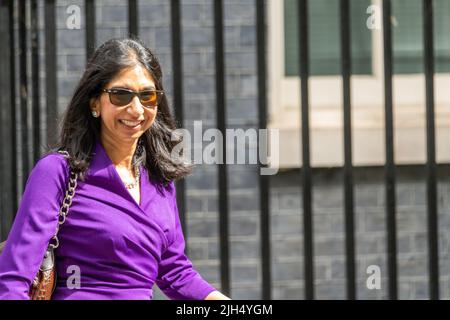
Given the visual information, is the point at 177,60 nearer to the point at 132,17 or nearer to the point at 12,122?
the point at 132,17

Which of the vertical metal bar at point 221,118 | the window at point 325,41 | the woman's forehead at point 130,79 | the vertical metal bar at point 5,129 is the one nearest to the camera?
the woman's forehead at point 130,79

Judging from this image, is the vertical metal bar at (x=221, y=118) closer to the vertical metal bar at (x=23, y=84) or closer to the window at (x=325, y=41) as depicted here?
the vertical metal bar at (x=23, y=84)

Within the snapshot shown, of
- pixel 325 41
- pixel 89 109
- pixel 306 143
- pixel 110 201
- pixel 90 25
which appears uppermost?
pixel 325 41

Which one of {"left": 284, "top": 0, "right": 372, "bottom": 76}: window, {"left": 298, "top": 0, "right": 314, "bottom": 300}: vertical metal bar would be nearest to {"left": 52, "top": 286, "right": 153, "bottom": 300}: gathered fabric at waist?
{"left": 298, "top": 0, "right": 314, "bottom": 300}: vertical metal bar

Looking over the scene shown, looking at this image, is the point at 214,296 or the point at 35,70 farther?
the point at 35,70

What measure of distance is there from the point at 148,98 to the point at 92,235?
429 mm

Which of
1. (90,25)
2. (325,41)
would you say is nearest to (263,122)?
(90,25)

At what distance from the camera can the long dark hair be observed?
115 inches

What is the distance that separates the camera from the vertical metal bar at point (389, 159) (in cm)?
364

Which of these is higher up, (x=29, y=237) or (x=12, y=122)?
(x=12, y=122)

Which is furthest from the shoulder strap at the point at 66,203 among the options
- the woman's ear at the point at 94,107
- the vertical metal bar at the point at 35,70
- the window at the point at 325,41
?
the window at the point at 325,41

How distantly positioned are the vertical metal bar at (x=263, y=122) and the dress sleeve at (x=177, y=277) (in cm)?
57

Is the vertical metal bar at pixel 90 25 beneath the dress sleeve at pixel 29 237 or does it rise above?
above

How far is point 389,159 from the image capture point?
11.9ft
